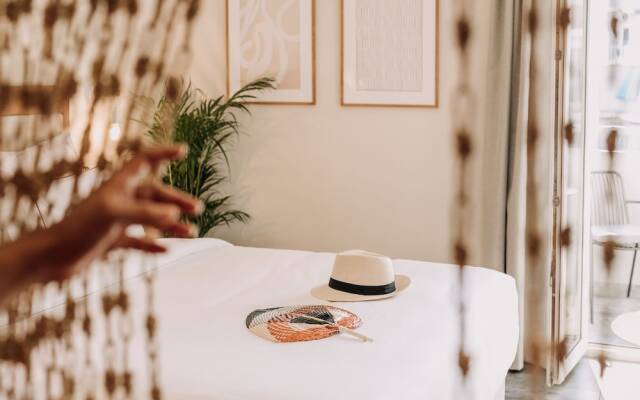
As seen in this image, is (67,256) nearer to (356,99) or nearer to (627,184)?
(356,99)

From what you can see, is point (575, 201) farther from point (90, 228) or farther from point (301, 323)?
point (90, 228)

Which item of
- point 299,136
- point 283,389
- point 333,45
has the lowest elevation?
point 283,389

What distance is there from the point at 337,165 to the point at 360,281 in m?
1.64

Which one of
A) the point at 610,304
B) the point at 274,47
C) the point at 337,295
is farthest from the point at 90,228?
the point at 610,304

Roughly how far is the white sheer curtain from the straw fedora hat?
3.72ft

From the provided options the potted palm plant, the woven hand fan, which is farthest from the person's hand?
the potted palm plant

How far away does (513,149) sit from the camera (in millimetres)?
3965

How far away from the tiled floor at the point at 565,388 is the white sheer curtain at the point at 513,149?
0.41 ft

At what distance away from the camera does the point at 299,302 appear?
2.82 metres

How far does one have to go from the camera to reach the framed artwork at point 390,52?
4.21 m

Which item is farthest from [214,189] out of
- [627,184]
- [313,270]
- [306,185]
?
[627,184]

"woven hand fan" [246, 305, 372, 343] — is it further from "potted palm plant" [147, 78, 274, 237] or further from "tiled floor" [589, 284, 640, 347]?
"tiled floor" [589, 284, 640, 347]

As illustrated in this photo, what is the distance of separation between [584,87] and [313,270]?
177cm

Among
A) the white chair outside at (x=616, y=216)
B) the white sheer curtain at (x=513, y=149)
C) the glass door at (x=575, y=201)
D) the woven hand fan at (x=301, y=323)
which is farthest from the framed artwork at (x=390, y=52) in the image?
the woven hand fan at (x=301, y=323)
